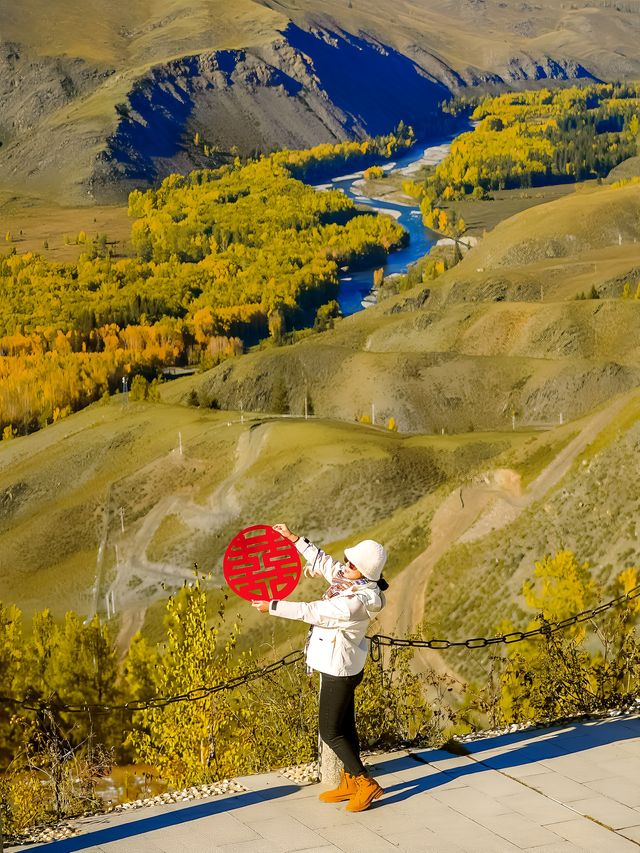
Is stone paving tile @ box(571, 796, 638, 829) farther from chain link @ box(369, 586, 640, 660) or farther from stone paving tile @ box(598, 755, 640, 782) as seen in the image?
chain link @ box(369, 586, 640, 660)

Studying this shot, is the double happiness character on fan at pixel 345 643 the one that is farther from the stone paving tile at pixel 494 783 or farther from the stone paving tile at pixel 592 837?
the stone paving tile at pixel 592 837

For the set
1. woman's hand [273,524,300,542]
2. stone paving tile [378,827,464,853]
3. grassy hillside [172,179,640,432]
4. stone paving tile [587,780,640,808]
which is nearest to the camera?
stone paving tile [378,827,464,853]

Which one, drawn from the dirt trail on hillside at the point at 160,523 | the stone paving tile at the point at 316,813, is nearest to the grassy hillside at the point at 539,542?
the dirt trail on hillside at the point at 160,523

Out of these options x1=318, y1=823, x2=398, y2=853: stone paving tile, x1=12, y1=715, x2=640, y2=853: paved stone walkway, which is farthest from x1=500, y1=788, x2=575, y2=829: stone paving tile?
x1=318, y1=823, x2=398, y2=853: stone paving tile

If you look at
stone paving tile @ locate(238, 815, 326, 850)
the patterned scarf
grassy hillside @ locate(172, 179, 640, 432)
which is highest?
the patterned scarf

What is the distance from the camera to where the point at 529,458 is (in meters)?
79.9

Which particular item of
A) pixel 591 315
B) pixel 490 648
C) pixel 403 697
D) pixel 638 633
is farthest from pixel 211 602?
pixel 591 315

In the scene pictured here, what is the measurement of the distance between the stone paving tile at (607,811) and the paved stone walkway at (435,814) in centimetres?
1

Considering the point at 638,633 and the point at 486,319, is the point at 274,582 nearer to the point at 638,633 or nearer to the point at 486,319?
the point at 638,633

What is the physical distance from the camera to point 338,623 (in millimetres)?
16109

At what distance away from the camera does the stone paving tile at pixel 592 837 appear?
49.0 feet

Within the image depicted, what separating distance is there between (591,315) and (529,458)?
88101mm

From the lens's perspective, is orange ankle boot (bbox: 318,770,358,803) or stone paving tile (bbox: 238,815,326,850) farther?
orange ankle boot (bbox: 318,770,358,803)

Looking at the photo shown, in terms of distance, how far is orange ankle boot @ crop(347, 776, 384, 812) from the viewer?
1612cm
